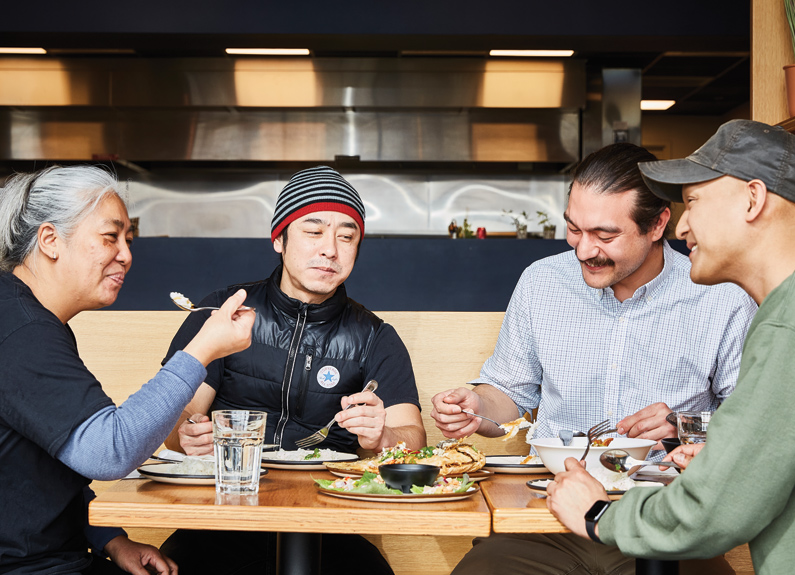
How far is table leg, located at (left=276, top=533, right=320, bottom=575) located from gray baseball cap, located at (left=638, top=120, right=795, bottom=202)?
86 cm

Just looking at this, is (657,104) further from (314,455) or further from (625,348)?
(314,455)

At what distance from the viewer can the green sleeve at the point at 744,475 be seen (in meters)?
0.98

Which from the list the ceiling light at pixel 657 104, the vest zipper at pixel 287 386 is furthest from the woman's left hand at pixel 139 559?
the ceiling light at pixel 657 104

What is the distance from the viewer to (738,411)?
1012 millimetres

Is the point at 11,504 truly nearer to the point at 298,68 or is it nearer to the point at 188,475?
the point at 188,475

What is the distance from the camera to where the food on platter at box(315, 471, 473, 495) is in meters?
1.24

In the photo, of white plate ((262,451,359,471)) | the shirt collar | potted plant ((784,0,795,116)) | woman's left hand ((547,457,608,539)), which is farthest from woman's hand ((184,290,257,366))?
potted plant ((784,0,795,116))

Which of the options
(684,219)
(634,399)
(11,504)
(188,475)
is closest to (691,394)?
(634,399)

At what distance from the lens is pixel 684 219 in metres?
1.31

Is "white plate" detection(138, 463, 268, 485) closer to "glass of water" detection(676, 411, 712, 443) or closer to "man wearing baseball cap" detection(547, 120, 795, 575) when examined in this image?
"man wearing baseball cap" detection(547, 120, 795, 575)

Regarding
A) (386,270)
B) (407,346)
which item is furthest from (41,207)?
(386,270)

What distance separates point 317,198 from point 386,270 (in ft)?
10.3

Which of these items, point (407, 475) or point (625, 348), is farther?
point (625, 348)

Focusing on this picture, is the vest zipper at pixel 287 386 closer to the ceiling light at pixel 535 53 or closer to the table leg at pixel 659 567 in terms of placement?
the table leg at pixel 659 567
